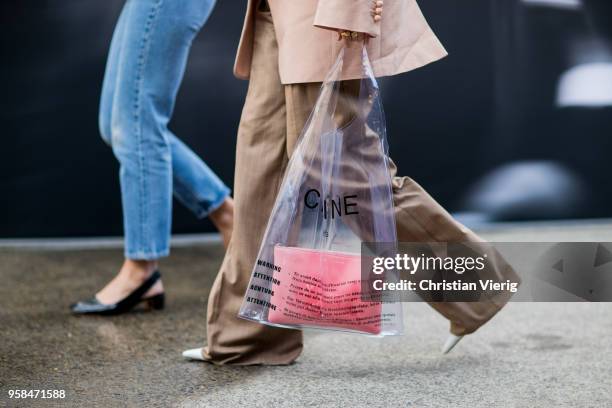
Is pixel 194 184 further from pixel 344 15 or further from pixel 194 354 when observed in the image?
pixel 344 15

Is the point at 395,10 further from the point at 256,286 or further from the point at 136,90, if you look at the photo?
the point at 136,90

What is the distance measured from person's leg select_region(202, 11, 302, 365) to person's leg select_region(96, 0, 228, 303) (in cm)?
58

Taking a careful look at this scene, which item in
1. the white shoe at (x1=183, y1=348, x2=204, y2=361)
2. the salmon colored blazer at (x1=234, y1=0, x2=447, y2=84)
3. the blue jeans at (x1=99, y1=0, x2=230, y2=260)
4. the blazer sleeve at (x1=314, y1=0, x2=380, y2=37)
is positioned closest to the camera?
the blazer sleeve at (x1=314, y1=0, x2=380, y2=37)

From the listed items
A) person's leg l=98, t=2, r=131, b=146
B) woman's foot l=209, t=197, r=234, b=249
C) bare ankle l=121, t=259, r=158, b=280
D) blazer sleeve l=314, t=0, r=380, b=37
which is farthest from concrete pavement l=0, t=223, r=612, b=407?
blazer sleeve l=314, t=0, r=380, b=37

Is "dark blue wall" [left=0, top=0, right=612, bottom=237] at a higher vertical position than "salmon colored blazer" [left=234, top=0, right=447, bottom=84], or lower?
lower

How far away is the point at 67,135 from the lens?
3723mm

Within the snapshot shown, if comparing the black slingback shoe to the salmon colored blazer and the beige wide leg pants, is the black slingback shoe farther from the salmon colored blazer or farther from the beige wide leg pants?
the salmon colored blazer

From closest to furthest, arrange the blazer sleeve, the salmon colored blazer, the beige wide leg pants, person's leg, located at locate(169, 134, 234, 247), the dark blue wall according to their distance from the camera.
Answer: the blazer sleeve → the salmon colored blazer → the beige wide leg pants → person's leg, located at locate(169, 134, 234, 247) → the dark blue wall

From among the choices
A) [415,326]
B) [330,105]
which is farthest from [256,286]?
[415,326]

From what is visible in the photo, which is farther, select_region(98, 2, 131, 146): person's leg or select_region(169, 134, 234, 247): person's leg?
select_region(169, 134, 234, 247): person's leg

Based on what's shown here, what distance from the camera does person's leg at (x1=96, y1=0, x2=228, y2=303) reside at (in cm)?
252

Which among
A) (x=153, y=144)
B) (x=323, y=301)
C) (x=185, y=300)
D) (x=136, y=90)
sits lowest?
(x=185, y=300)

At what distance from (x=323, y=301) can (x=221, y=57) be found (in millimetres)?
2203

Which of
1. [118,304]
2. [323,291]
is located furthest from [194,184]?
[323,291]
